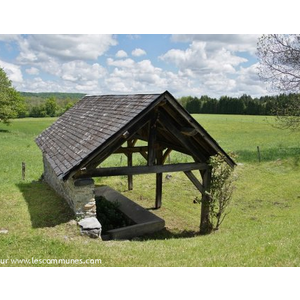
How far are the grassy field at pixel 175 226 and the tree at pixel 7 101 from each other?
23.3 m

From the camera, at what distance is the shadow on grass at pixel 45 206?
9094mm

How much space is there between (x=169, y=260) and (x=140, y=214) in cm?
460

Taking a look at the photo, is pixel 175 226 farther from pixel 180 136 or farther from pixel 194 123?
pixel 194 123

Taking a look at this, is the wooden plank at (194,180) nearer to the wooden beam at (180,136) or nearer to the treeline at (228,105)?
the wooden beam at (180,136)

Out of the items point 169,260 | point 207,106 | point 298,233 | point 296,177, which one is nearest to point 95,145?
point 169,260

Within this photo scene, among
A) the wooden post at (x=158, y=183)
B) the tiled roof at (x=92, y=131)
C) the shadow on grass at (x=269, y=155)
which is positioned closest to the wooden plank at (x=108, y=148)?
the tiled roof at (x=92, y=131)

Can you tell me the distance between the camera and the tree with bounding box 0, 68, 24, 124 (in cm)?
4053

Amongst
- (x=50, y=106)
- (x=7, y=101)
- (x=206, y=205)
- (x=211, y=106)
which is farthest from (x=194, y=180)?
(x=211, y=106)

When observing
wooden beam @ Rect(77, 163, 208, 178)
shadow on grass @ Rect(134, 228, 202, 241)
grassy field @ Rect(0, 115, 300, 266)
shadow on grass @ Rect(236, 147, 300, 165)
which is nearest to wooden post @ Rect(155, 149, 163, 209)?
grassy field @ Rect(0, 115, 300, 266)

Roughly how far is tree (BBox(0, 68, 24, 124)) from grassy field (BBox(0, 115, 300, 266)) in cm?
2330

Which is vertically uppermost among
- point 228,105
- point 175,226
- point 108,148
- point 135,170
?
point 228,105

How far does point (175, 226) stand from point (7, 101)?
3795 centimetres

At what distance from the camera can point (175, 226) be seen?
440 inches

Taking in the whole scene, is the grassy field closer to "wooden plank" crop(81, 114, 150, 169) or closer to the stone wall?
the stone wall
